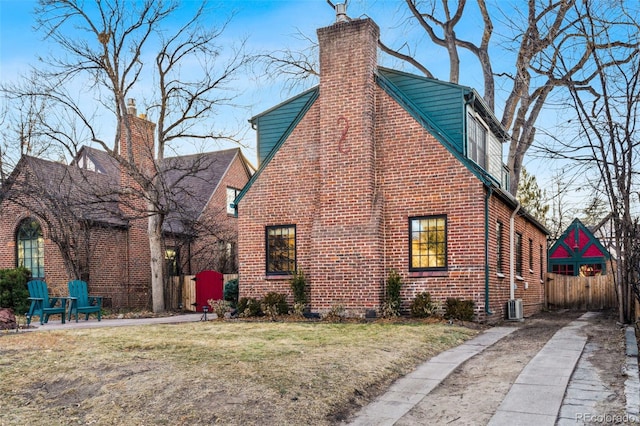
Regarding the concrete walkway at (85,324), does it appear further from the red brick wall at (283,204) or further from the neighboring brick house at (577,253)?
the neighboring brick house at (577,253)

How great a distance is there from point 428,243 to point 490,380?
692 centimetres

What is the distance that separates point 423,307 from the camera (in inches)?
523

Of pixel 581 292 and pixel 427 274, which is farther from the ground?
pixel 427 274

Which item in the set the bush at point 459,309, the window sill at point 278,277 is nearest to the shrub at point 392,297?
the bush at point 459,309

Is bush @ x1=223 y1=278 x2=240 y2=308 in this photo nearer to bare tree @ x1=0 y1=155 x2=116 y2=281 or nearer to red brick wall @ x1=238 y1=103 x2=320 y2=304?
red brick wall @ x1=238 y1=103 x2=320 y2=304

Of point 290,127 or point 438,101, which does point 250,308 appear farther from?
point 438,101

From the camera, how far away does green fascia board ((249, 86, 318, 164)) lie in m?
15.8

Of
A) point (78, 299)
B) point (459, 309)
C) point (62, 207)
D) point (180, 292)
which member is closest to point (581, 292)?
point (459, 309)

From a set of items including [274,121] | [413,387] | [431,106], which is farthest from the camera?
[274,121]

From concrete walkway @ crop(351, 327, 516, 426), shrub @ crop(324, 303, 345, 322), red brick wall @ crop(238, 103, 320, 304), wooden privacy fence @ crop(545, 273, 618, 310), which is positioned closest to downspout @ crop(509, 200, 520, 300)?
shrub @ crop(324, 303, 345, 322)

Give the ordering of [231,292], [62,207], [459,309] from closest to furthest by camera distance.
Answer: [459,309] < [231,292] < [62,207]

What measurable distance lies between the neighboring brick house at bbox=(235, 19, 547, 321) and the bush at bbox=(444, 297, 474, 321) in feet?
0.94

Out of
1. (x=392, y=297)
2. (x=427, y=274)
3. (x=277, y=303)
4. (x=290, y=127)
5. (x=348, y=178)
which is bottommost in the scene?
(x=277, y=303)

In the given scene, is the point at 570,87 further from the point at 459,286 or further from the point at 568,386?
the point at 568,386
